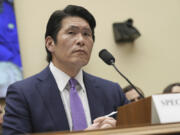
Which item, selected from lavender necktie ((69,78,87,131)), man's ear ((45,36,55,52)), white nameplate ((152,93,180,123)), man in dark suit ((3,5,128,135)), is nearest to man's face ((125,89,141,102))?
man in dark suit ((3,5,128,135))

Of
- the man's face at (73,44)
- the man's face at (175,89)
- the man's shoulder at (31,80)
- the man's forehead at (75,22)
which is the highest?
the man's forehead at (75,22)

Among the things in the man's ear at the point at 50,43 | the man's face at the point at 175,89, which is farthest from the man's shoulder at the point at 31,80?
the man's face at the point at 175,89

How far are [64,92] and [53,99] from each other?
0.11 meters

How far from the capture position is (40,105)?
6.59 ft

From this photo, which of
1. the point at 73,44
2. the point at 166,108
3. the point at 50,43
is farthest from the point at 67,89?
the point at 166,108

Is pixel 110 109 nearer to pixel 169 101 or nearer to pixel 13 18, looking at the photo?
pixel 169 101

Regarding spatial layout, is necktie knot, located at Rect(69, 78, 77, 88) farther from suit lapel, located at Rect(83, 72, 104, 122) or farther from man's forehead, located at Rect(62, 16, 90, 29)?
man's forehead, located at Rect(62, 16, 90, 29)

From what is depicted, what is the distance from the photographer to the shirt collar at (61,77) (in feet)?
7.13

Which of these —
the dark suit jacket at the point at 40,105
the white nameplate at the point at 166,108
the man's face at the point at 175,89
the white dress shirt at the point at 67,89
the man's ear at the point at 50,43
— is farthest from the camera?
the man's face at the point at 175,89

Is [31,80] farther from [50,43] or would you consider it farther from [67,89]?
[50,43]

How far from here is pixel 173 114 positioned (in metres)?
1.33

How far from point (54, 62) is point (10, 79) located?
135 cm

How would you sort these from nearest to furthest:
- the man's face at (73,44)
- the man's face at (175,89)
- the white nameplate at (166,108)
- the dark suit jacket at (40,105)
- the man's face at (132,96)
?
the white nameplate at (166,108)
the dark suit jacket at (40,105)
the man's face at (73,44)
the man's face at (175,89)
the man's face at (132,96)

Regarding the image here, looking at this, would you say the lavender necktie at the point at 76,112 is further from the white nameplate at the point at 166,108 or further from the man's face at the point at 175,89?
the man's face at the point at 175,89
